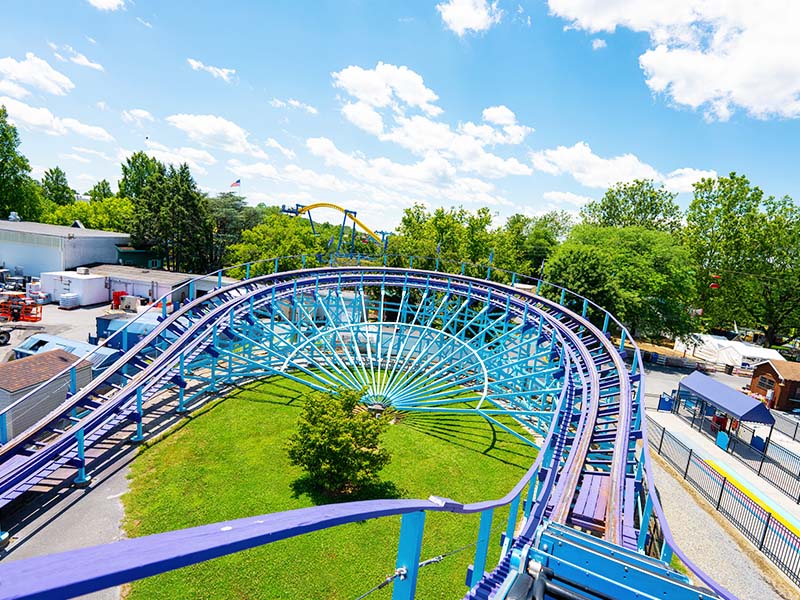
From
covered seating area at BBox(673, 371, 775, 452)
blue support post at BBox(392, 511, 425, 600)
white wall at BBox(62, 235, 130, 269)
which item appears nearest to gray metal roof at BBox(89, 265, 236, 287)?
white wall at BBox(62, 235, 130, 269)

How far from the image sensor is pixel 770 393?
30.6 m

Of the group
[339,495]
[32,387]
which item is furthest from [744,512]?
[32,387]

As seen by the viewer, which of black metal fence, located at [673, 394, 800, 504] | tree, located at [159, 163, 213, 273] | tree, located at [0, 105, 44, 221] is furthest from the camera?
tree, located at [0, 105, 44, 221]

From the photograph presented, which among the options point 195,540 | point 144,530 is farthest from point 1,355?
point 195,540

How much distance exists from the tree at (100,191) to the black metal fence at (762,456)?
8885 centimetres

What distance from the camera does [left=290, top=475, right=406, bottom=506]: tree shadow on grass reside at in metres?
13.3

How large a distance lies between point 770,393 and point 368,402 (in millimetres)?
29355

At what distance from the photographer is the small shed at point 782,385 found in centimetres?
2992

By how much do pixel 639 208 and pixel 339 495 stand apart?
56209mm

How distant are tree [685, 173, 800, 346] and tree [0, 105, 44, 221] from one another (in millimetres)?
74532

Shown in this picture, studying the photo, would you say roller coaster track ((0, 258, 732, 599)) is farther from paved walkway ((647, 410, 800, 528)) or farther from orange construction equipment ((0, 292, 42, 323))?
orange construction equipment ((0, 292, 42, 323))

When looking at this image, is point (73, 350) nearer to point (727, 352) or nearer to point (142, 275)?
point (142, 275)

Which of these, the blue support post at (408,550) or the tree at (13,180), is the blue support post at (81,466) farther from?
the tree at (13,180)

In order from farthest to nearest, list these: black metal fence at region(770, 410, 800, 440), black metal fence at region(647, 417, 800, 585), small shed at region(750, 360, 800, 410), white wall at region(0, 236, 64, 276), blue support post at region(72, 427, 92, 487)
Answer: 1. white wall at region(0, 236, 64, 276)
2. small shed at region(750, 360, 800, 410)
3. black metal fence at region(770, 410, 800, 440)
4. blue support post at region(72, 427, 92, 487)
5. black metal fence at region(647, 417, 800, 585)
